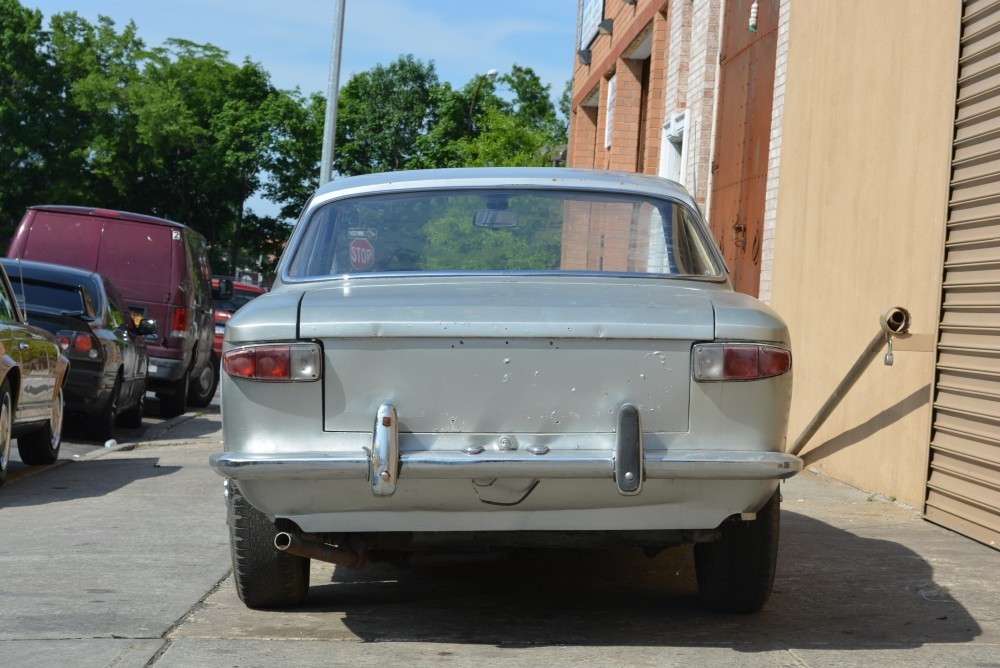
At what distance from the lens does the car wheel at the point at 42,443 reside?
10.6 m

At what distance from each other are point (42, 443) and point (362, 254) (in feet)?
19.7

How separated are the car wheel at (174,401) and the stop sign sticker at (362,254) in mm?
11711

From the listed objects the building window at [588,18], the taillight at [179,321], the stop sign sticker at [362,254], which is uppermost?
the building window at [588,18]

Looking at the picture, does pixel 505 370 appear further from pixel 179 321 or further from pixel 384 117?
pixel 384 117

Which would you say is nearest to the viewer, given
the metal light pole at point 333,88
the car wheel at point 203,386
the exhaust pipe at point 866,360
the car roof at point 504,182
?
the car roof at point 504,182

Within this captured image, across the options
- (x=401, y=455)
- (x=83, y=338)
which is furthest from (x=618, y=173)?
(x=83, y=338)

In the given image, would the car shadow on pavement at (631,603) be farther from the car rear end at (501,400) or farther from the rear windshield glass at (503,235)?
the rear windshield glass at (503,235)

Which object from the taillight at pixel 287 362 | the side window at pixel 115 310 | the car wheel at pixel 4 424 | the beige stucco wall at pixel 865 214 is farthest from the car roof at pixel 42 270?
the taillight at pixel 287 362

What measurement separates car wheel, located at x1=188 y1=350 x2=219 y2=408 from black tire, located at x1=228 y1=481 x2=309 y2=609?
13.3m

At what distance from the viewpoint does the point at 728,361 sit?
4.57m

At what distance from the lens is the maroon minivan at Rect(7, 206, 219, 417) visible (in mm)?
16109

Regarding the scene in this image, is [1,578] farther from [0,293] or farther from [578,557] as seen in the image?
[0,293]

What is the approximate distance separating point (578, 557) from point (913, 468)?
2665 mm

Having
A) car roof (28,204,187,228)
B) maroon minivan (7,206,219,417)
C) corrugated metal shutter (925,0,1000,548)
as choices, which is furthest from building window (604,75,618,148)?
corrugated metal shutter (925,0,1000,548)
